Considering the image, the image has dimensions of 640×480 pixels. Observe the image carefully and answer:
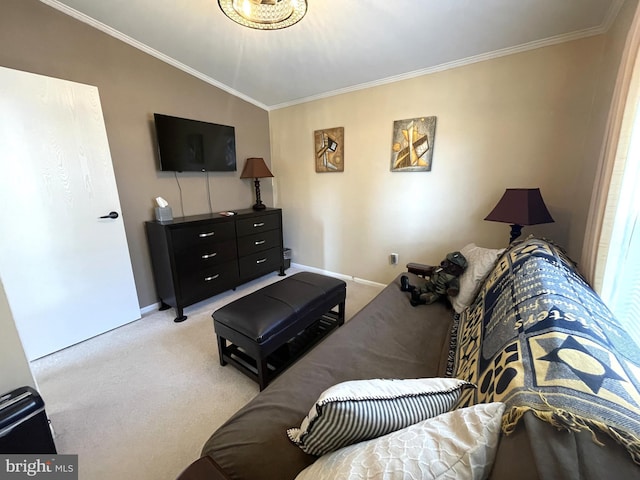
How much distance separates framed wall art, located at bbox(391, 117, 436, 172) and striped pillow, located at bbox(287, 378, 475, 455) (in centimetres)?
227

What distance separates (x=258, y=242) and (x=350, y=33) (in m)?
2.22

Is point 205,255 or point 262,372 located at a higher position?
point 205,255

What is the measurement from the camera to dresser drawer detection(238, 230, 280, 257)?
2971mm

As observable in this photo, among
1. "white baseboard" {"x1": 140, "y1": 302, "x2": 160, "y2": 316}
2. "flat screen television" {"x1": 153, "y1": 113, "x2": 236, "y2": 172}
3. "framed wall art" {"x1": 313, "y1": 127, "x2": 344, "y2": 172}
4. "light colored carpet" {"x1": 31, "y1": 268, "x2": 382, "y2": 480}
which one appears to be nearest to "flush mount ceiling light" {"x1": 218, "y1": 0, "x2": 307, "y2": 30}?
"flat screen television" {"x1": 153, "y1": 113, "x2": 236, "y2": 172}

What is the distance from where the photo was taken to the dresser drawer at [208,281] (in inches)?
97.8

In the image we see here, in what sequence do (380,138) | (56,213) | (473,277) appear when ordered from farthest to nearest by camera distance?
1. (380,138)
2. (56,213)
3. (473,277)

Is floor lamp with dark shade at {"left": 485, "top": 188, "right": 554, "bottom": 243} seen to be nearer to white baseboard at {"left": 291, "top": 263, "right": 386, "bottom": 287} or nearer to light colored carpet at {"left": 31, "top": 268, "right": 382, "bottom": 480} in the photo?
white baseboard at {"left": 291, "top": 263, "right": 386, "bottom": 287}

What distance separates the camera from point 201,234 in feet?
8.39

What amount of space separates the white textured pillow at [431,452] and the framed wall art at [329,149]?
2817 millimetres

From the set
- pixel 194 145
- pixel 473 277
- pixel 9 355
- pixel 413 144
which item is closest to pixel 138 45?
pixel 194 145

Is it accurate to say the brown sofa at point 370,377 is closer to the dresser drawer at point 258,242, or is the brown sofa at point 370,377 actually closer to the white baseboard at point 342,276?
the white baseboard at point 342,276

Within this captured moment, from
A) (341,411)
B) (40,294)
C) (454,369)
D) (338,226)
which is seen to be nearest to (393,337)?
(454,369)

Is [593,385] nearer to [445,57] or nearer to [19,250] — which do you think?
[445,57]

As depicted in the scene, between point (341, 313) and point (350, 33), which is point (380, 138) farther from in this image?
point (341, 313)
